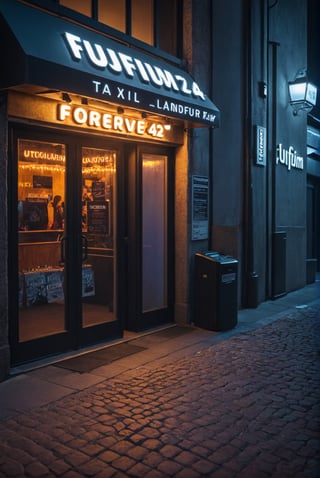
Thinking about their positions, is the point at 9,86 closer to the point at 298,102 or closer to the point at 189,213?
the point at 189,213

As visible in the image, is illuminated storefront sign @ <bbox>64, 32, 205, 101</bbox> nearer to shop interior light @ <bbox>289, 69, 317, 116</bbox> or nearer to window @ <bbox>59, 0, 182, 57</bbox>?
window @ <bbox>59, 0, 182, 57</bbox>

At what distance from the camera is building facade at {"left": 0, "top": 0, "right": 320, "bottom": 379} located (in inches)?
234

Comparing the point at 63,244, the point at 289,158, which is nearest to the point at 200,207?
the point at 63,244

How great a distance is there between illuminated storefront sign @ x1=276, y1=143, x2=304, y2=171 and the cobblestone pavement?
594cm

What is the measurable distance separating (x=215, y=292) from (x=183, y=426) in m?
3.65

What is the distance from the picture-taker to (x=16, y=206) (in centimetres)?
605

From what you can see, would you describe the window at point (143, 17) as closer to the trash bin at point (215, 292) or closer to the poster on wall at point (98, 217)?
the poster on wall at point (98, 217)

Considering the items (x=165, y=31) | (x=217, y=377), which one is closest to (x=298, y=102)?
(x=165, y=31)

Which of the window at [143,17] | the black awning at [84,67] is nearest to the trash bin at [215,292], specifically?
the black awning at [84,67]

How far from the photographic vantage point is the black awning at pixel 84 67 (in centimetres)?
532

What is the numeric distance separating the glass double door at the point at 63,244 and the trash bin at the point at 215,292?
4.71ft

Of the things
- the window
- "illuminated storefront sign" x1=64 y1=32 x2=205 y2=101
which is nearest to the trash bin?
"illuminated storefront sign" x1=64 y1=32 x2=205 y2=101

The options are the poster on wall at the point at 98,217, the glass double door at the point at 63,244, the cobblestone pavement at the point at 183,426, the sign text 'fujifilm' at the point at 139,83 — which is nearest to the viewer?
the cobblestone pavement at the point at 183,426

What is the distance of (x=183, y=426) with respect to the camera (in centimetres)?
458
